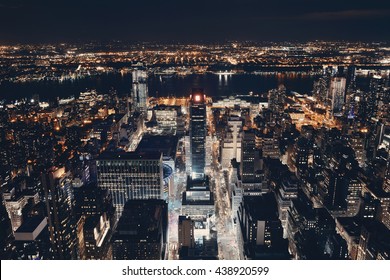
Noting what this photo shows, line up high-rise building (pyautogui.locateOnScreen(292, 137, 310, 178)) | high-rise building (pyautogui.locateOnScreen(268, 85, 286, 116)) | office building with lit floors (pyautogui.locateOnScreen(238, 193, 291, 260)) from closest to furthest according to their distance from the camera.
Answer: office building with lit floors (pyautogui.locateOnScreen(238, 193, 291, 260)), high-rise building (pyautogui.locateOnScreen(292, 137, 310, 178)), high-rise building (pyautogui.locateOnScreen(268, 85, 286, 116))

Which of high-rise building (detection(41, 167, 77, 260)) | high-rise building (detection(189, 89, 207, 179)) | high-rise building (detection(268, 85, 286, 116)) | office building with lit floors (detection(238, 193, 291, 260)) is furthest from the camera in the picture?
high-rise building (detection(268, 85, 286, 116))

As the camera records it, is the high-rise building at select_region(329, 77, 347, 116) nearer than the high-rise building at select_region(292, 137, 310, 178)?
No

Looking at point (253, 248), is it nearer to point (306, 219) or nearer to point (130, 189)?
point (306, 219)

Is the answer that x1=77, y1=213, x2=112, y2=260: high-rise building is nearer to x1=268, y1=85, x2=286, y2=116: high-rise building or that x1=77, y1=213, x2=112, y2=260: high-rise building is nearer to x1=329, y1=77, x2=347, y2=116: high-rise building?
x1=268, y1=85, x2=286, y2=116: high-rise building

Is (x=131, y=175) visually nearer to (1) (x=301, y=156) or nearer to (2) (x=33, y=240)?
(2) (x=33, y=240)

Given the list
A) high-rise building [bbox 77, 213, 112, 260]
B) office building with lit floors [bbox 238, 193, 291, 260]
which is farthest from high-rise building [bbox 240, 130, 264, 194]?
high-rise building [bbox 77, 213, 112, 260]

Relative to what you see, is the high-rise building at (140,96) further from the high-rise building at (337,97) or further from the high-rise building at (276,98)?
the high-rise building at (337,97)

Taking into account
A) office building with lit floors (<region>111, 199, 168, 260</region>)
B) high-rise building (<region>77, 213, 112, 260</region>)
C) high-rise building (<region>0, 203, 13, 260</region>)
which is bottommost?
high-rise building (<region>77, 213, 112, 260</region>)

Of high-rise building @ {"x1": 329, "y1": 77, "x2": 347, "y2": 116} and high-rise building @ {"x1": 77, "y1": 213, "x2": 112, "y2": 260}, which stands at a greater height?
high-rise building @ {"x1": 329, "y1": 77, "x2": 347, "y2": 116}
